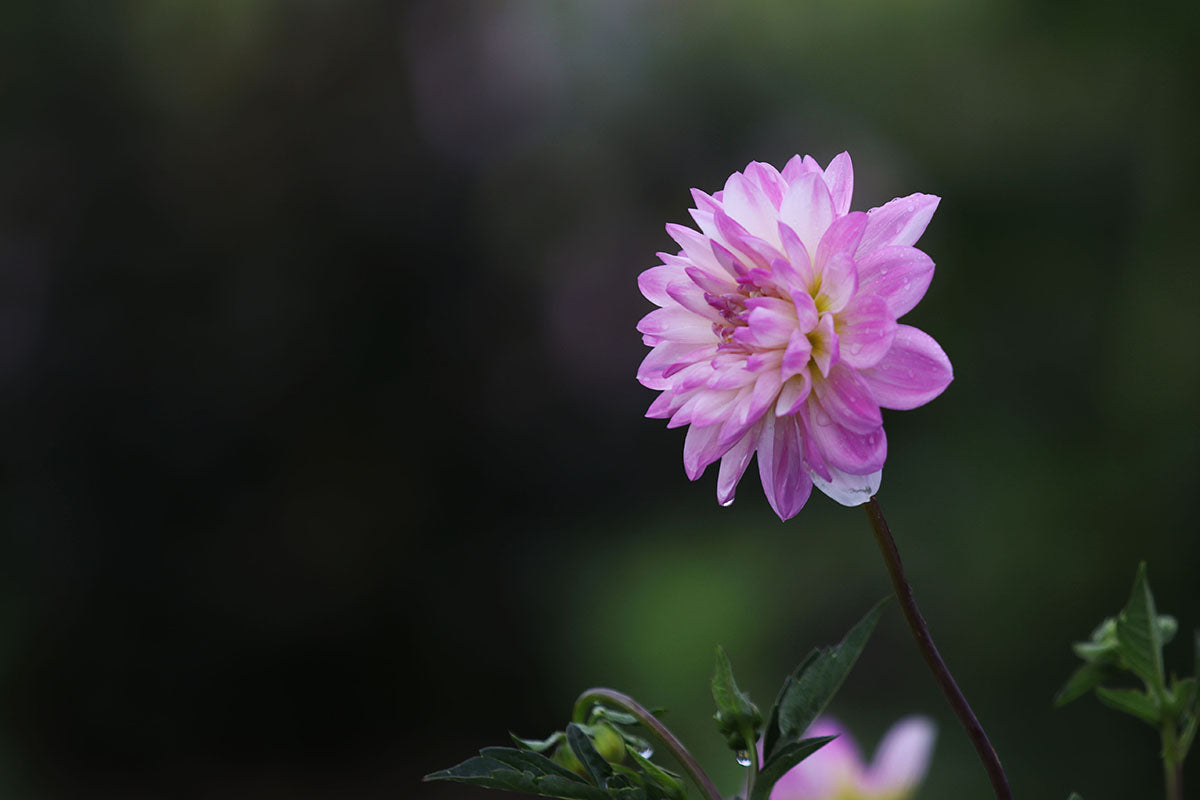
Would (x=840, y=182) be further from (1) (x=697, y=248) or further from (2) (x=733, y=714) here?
(2) (x=733, y=714)

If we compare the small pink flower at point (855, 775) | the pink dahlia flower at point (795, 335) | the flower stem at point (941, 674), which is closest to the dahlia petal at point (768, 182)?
the pink dahlia flower at point (795, 335)

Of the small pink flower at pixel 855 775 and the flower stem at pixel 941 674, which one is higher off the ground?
the flower stem at pixel 941 674

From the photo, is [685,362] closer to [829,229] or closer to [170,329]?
[829,229]

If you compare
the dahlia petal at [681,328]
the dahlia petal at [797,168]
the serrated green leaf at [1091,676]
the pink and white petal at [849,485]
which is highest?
the dahlia petal at [797,168]

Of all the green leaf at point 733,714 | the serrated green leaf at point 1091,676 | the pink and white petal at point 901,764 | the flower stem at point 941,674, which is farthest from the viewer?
the pink and white petal at point 901,764

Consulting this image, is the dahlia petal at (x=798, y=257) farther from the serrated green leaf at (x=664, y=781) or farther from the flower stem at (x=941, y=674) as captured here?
the serrated green leaf at (x=664, y=781)

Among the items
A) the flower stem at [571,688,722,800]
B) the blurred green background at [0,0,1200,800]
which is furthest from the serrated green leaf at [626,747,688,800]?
the blurred green background at [0,0,1200,800]

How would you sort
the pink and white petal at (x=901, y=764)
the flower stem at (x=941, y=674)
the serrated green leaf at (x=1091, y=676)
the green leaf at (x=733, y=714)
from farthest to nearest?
the pink and white petal at (x=901, y=764)
the serrated green leaf at (x=1091, y=676)
the green leaf at (x=733, y=714)
the flower stem at (x=941, y=674)

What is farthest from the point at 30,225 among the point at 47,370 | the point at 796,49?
the point at 796,49

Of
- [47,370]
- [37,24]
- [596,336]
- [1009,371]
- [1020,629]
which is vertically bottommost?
[1020,629]
